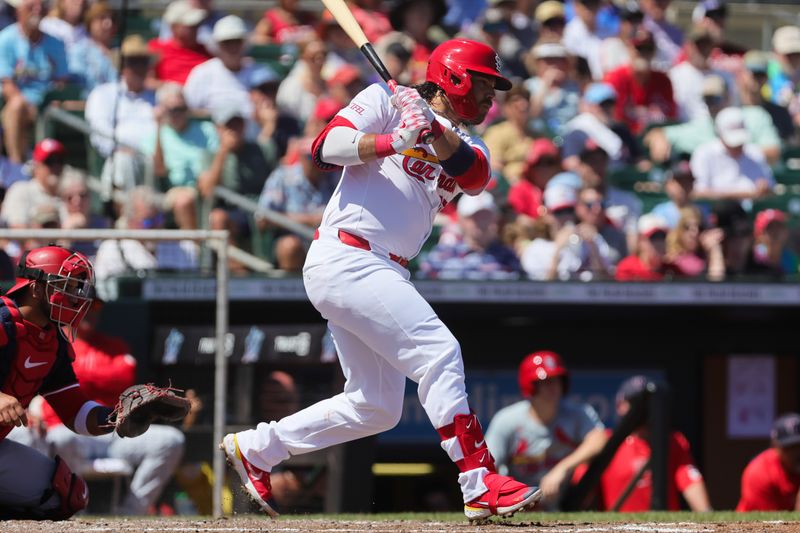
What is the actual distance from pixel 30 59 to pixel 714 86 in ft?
17.8

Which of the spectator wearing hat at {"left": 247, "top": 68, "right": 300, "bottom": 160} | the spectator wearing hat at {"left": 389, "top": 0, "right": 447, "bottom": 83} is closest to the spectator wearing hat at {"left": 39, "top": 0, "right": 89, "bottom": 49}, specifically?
the spectator wearing hat at {"left": 247, "top": 68, "right": 300, "bottom": 160}

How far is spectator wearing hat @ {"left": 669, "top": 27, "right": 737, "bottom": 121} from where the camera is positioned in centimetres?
1191

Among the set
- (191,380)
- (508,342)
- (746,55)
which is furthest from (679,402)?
(746,55)

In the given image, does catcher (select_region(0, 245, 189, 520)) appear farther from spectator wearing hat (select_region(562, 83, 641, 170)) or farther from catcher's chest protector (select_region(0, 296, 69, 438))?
spectator wearing hat (select_region(562, 83, 641, 170))

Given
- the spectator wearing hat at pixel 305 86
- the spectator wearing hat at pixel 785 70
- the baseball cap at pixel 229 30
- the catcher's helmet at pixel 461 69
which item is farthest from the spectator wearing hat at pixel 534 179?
the catcher's helmet at pixel 461 69

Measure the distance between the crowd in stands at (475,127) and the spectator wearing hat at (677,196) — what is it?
0.02 meters

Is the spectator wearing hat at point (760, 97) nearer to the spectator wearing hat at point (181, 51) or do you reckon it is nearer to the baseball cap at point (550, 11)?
the baseball cap at point (550, 11)

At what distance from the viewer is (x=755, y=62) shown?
487 inches

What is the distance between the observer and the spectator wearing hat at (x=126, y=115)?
30.3ft

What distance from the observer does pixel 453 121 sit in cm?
502

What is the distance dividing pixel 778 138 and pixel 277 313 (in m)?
5.20

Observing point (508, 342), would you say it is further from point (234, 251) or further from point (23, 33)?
point (23, 33)

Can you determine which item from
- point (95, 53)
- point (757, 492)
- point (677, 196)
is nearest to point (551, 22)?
point (677, 196)

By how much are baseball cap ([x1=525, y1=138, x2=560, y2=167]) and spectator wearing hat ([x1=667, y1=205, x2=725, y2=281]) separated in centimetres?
103
